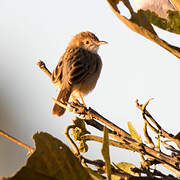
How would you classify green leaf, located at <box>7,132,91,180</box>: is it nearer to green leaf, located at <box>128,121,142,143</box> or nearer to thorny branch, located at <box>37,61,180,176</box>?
thorny branch, located at <box>37,61,180,176</box>

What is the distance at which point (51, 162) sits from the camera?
38.9 inches

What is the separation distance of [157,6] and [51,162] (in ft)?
2.11

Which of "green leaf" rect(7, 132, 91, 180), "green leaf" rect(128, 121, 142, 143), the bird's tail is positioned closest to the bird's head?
the bird's tail

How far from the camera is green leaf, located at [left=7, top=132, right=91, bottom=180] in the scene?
958 millimetres

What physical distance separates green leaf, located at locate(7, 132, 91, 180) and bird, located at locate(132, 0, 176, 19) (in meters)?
0.55

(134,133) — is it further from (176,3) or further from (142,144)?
(176,3)

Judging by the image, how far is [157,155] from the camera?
1234 mm

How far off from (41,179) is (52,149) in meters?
0.08

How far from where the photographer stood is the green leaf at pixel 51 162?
958 mm

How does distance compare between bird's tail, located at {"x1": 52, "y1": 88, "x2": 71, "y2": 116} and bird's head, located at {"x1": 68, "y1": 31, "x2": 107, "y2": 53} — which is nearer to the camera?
bird's tail, located at {"x1": 52, "y1": 88, "x2": 71, "y2": 116}

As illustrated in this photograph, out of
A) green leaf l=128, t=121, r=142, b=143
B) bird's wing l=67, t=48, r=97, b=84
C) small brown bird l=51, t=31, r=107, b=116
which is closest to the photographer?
green leaf l=128, t=121, r=142, b=143

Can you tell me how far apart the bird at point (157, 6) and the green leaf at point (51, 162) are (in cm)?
55

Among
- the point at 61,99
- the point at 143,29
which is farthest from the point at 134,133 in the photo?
the point at 61,99

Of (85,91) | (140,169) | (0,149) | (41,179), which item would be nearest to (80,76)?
(85,91)
